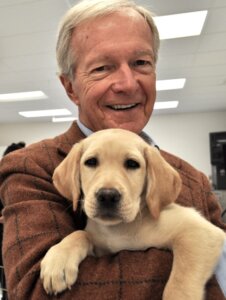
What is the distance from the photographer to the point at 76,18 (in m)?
1.22

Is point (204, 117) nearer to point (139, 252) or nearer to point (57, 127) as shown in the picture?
point (57, 127)

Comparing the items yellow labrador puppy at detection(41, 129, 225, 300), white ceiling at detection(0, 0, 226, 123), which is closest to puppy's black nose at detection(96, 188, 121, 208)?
yellow labrador puppy at detection(41, 129, 225, 300)

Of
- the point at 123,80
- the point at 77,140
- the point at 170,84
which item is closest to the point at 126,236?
the point at 77,140

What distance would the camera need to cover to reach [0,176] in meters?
1.02

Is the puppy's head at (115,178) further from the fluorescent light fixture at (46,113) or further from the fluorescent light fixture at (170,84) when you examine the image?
the fluorescent light fixture at (46,113)

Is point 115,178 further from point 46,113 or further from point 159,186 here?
point 46,113

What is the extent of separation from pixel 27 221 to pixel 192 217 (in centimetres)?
46

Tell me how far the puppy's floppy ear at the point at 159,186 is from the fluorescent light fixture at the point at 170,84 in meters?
5.44

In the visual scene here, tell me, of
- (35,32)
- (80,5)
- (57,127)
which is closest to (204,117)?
(57,127)

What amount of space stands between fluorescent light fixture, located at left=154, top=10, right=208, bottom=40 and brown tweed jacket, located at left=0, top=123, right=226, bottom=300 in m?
2.95

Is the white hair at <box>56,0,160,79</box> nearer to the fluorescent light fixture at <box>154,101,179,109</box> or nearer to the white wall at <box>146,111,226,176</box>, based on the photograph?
the fluorescent light fixture at <box>154,101,179,109</box>

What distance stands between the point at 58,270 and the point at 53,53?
13.9 ft

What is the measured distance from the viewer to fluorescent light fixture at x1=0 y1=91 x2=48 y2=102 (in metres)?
6.89

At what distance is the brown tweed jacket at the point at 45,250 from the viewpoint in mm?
776
